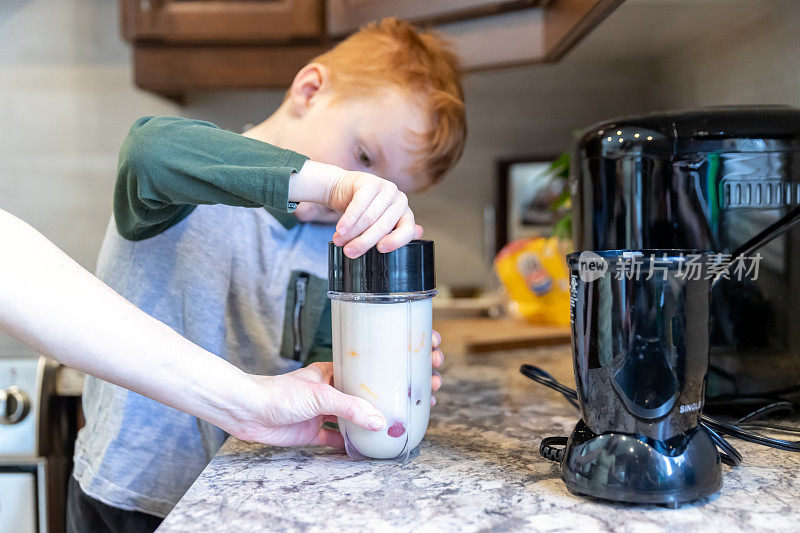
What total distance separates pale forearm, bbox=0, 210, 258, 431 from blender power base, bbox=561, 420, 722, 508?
27cm

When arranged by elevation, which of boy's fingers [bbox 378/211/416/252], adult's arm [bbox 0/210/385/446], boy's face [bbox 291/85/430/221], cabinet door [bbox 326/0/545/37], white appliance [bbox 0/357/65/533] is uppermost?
cabinet door [bbox 326/0/545/37]

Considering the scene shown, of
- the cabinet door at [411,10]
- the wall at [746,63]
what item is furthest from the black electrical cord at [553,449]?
the cabinet door at [411,10]

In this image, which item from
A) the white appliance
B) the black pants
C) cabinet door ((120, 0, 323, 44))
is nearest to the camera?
the black pants

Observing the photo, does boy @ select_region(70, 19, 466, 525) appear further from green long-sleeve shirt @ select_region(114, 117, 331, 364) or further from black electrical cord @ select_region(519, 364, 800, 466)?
black electrical cord @ select_region(519, 364, 800, 466)

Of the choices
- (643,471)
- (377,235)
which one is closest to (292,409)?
(377,235)

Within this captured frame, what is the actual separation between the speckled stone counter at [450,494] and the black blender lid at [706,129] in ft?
0.98

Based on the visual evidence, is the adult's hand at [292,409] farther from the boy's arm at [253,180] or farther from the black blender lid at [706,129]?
the black blender lid at [706,129]

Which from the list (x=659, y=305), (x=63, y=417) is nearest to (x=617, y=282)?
(x=659, y=305)

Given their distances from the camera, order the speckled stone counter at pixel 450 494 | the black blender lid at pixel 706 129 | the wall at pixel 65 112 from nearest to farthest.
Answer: the speckled stone counter at pixel 450 494, the black blender lid at pixel 706 129, the wall at pixel 65 112

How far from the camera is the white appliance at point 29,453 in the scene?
110 cm

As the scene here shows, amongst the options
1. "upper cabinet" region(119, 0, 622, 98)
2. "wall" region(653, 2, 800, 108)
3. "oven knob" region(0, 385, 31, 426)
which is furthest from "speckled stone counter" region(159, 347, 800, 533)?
"upper cabinet" region(119, 0, 622, 98)

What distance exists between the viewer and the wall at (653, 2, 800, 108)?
2.87 feet

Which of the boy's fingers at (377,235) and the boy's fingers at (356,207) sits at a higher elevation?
the boy's fingers at (356,207)

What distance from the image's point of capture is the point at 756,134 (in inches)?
26.1
